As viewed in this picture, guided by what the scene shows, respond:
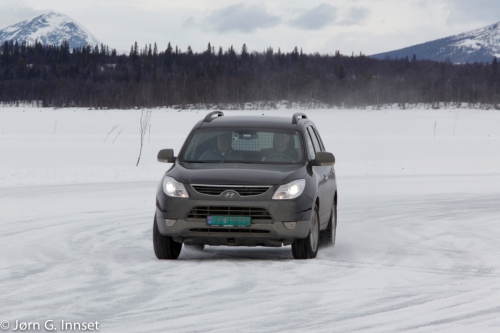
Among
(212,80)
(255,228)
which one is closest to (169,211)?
(255,228)

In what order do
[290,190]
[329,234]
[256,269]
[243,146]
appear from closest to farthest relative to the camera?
[256,269]
[290,190]
[243,146]
[329,234]

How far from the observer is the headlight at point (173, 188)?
8945 mm

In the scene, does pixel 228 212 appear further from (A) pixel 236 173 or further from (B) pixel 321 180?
(B) pixel 321 180

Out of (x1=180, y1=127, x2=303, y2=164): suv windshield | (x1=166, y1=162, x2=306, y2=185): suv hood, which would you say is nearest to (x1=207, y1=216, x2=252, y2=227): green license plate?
(x1=166, y1=162, x2=306, y2=185): suv hood

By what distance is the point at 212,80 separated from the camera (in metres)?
195

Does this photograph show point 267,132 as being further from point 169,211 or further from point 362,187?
point 362,187

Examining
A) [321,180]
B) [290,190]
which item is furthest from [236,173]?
[321,180]

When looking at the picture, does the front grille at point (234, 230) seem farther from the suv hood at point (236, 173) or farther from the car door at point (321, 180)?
the car door at point (321, 180)

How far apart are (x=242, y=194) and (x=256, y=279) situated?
1207 millimetres

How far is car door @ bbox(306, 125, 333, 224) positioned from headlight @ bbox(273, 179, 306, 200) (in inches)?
25.1

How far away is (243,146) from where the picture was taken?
32.6 ft

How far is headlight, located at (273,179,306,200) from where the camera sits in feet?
29.3

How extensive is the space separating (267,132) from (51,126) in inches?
2366

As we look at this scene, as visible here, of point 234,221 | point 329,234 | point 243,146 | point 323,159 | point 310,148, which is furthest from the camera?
point 329,234
